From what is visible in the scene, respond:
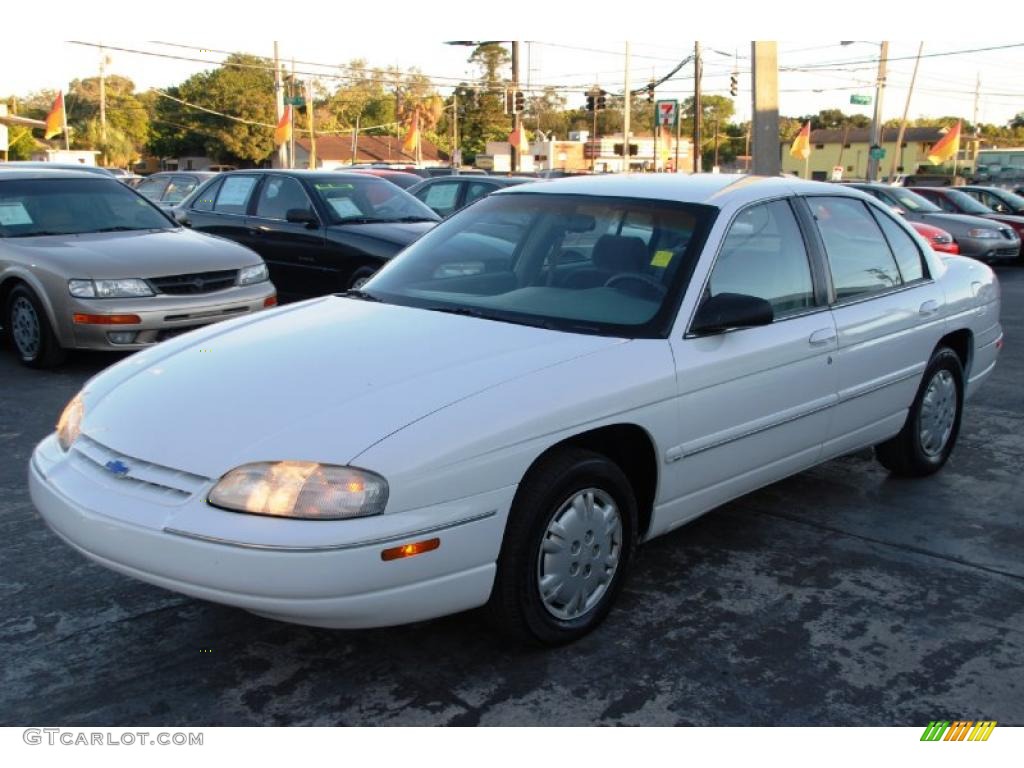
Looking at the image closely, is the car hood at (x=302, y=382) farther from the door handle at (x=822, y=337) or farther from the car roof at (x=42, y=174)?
the car roof at (x=42, y=174)

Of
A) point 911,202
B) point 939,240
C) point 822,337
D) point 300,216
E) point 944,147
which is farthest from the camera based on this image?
point 944,147

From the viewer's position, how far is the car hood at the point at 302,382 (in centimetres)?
297

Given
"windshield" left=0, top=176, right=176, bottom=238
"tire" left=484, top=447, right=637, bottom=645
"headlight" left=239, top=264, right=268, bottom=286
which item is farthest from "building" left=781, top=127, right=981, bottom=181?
"tire" left=484, top=447, right=637, bottom=645

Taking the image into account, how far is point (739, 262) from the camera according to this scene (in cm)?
412

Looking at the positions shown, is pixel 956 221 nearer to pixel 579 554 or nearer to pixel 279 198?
pixel 279 198

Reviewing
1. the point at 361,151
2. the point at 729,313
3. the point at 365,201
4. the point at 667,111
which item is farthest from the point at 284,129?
the point at 361,151

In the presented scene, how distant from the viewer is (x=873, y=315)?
4711 millimetres

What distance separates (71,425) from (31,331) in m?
4.65

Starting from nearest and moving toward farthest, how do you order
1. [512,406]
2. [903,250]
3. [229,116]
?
[512,406], [903,250], [229,116]

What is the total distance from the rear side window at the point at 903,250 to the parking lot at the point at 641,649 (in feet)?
4.26

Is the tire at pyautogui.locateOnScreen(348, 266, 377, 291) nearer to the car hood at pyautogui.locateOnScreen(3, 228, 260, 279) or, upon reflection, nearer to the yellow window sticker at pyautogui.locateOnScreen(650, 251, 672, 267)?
the car hood at pyautogui.locateOnScreen(3, 228, 260, 279)

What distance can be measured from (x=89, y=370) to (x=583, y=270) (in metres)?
5.07
